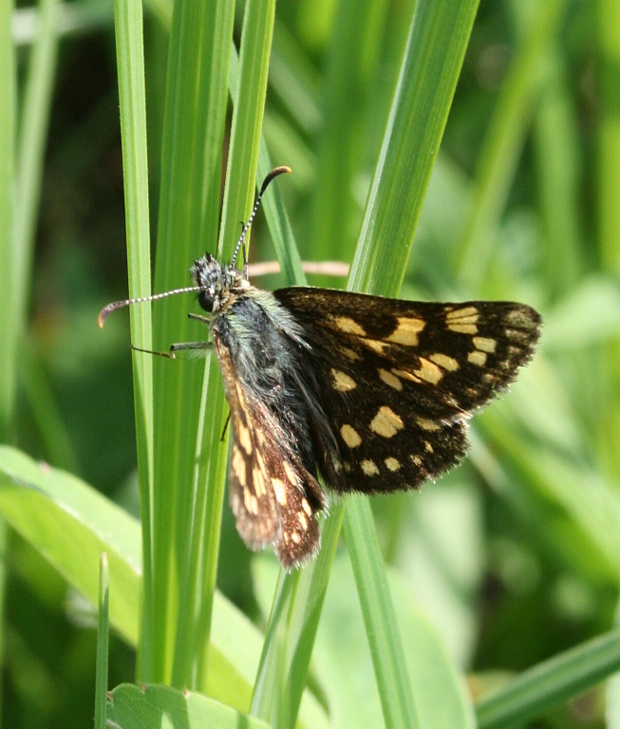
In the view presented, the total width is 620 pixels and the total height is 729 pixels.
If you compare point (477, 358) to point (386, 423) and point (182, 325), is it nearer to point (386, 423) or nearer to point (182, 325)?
point (386, 423)

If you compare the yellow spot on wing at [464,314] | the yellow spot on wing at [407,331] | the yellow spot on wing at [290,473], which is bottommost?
the yellow spot on wing at [290,473]

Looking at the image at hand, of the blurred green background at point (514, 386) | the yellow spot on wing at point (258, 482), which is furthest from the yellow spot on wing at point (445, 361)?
the blurred green background at point (514, 386)

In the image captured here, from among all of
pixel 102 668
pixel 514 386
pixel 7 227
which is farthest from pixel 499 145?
pixel 102 668

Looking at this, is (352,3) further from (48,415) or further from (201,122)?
(48,415)

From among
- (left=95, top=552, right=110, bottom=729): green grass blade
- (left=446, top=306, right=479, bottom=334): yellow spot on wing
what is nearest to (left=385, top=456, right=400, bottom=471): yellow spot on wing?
(left=446, top=306, right=479, bottom=334): yellow spot on wing

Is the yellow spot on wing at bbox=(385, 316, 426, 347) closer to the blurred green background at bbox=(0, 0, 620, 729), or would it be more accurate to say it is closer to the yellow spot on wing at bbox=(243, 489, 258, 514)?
the yellow spot on wing at bbox=(243, 489, 258, 514)

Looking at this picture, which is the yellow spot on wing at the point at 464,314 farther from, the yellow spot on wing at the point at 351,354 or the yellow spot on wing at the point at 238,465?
the yellow spot on wing at the point at 238,465
